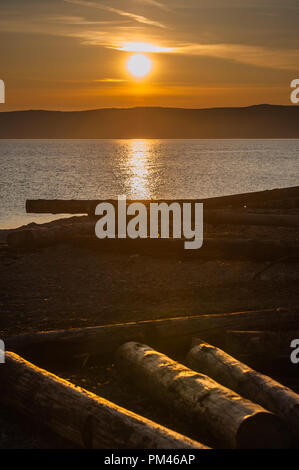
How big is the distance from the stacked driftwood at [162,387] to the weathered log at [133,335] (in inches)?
0.5

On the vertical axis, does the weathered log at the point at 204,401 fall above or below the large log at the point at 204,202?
below

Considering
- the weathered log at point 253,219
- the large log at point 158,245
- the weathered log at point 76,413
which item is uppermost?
the weathered log at point 253,219

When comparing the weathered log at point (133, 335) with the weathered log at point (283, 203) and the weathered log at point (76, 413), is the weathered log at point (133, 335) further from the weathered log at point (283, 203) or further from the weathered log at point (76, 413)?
the weathered log at point (283, 203)

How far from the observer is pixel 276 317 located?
7570mm

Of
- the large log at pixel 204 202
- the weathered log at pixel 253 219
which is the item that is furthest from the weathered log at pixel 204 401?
the large log at pixel 204 202

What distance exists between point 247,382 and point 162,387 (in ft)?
2.87

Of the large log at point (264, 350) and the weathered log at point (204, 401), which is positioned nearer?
the weathered log at point (204, 401)

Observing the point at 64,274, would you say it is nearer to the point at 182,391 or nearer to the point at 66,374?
the point at 66,374

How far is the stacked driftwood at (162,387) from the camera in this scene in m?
4.80

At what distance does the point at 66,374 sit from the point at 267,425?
282cm

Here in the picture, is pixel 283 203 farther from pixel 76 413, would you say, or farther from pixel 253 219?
pixel 76 413

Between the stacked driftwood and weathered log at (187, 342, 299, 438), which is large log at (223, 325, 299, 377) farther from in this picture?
weathered log at (187, 342, 299, 438)

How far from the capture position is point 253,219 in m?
15.9

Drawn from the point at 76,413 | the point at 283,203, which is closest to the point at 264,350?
the point at 76,413
